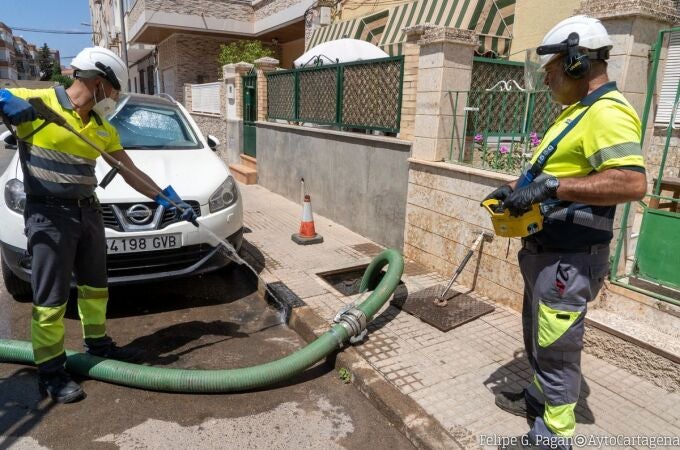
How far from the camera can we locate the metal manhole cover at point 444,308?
389cm

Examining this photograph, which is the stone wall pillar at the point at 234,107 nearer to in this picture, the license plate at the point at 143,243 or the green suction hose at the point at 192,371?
the license plate at the point at 143,243

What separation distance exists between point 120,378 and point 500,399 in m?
2.33

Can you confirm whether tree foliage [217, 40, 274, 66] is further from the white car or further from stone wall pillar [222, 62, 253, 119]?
the white car

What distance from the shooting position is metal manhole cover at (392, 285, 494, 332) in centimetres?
389

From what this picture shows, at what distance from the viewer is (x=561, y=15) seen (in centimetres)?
800

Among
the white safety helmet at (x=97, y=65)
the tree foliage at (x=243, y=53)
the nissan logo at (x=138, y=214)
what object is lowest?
the nissan logo at (x=138, y=214)

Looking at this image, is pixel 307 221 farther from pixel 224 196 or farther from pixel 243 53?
pixel 243 53

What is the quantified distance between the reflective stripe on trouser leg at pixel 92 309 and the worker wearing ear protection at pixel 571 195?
103 inches

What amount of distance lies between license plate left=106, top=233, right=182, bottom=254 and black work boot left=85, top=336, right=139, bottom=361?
685 mm

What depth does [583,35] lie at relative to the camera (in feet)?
6.92

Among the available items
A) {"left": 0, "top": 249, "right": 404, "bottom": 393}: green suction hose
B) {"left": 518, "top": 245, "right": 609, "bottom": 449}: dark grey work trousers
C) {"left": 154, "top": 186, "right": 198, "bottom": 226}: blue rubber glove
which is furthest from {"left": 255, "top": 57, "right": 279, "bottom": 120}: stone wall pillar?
{"left": 518, "top": 245, "right": 609, "bottom": 449}: dark grey work trousers

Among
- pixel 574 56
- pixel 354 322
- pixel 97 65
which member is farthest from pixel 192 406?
pixel 574 56

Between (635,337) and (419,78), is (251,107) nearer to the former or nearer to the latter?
(419,78)

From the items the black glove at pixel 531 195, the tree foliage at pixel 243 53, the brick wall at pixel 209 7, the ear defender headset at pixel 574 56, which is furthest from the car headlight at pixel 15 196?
the brick wall at pixel 209 7
